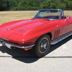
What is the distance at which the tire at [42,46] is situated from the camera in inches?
103

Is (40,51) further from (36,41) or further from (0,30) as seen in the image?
(0,30)

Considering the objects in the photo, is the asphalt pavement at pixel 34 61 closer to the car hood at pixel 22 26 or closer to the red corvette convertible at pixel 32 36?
the red corvette convertible at pixel 32 36

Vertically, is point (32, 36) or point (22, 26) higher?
point (22, 26)

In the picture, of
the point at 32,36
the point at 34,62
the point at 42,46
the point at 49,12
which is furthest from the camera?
the point at 49,12

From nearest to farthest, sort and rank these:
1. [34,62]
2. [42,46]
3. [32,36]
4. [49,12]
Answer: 1. [32,36]
2. [34,62]
3. [42,46]
4. [49,12]

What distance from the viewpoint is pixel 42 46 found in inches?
112

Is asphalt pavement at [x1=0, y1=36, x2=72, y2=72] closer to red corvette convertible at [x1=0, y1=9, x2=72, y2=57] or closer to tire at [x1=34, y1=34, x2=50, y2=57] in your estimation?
tire at [x1=34, y1=34, x2=50, y2=57]

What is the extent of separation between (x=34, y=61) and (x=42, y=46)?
19.4 inches

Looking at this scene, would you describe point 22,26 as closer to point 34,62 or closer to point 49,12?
point 34,62

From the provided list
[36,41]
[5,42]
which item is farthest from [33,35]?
[5,42]

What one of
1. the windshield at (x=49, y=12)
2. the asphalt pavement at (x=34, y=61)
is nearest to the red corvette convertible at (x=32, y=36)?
the asphalt pavement at (x=34, y=61)

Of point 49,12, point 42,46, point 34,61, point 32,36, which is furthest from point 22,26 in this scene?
point 49,12

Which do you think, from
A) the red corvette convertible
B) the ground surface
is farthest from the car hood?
the ground surface

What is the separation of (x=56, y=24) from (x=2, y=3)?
7494cm
